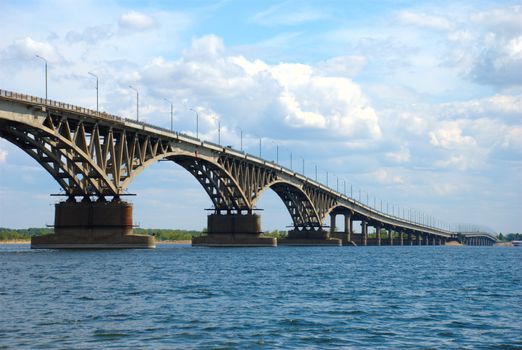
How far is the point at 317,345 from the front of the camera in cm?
2456

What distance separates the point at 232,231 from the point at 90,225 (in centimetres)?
5131

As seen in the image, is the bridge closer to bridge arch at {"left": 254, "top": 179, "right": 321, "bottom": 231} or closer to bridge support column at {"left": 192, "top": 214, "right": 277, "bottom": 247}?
bridge support column at {"left": 192, "top": 214, "right": 277, "bottom": 247}

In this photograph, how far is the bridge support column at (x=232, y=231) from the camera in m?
140

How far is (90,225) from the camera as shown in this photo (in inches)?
3642

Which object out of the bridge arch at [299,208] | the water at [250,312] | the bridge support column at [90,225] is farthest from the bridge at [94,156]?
the bridge arch at [299,208]

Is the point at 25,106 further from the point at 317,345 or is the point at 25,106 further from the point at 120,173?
the point at 317,345

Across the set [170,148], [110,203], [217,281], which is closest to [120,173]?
[110,203]

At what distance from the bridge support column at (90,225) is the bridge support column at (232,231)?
156 feet

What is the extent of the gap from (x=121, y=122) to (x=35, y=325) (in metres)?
67.5

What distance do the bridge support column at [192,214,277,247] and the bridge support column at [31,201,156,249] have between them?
156ft

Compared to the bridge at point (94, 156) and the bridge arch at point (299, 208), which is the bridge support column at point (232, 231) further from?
the bridge arch at point (299, 208)

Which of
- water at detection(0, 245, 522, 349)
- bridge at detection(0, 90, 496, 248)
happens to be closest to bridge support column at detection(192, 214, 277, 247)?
bridge at detection(0, 90, 496, 248)

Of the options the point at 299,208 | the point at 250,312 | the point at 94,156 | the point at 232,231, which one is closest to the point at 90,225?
the point at 94,156

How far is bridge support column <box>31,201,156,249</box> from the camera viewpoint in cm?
9188
